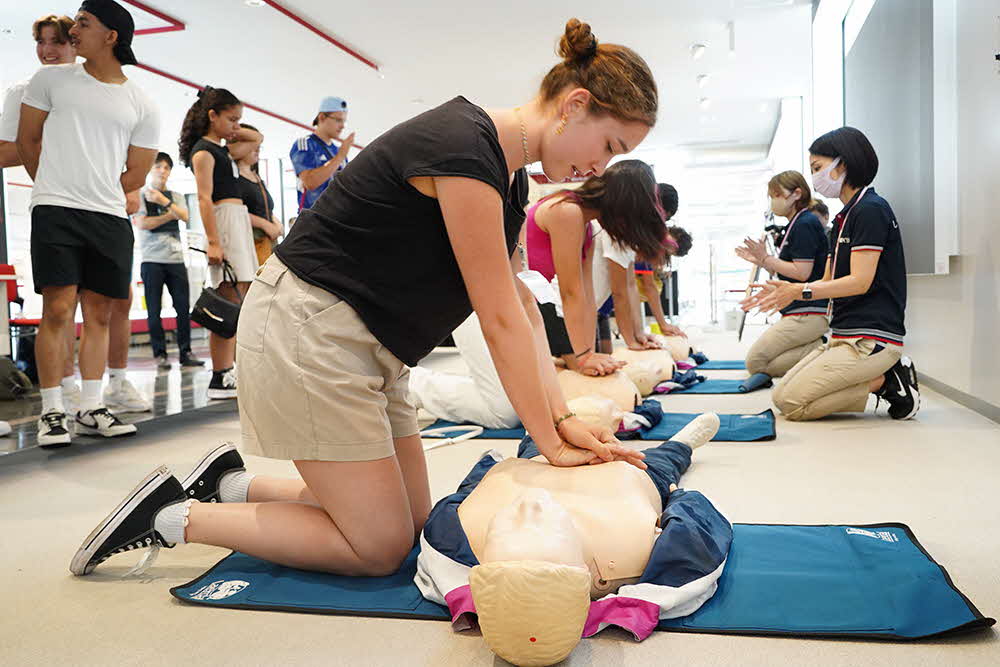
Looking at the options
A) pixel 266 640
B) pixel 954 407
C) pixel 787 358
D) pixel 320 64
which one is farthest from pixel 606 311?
pixel 320 64

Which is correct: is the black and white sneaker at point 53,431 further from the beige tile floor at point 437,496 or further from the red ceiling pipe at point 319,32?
the red ceiling pipe at point 319,32

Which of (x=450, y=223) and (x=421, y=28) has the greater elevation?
(x=421, y=28)

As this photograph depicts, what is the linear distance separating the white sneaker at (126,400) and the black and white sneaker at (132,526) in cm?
207

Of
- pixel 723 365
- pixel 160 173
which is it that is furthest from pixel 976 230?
pixel 160 173

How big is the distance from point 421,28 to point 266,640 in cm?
678

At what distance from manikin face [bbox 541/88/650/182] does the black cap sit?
2.24 meters

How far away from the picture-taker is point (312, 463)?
144 centimetres

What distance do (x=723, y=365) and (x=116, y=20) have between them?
4173 mm

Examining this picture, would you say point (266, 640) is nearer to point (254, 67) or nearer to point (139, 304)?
point (254, 67)

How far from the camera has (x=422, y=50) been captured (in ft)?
Answer: 25.6

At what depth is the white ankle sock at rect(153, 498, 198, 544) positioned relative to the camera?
5.06 ft

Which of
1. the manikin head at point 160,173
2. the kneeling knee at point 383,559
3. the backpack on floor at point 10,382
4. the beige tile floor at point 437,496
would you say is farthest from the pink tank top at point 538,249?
the manikin head at point 160,173

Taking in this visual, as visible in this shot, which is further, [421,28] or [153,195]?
[421,28]

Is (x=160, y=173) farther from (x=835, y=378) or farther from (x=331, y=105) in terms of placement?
(x=835, y=378)
